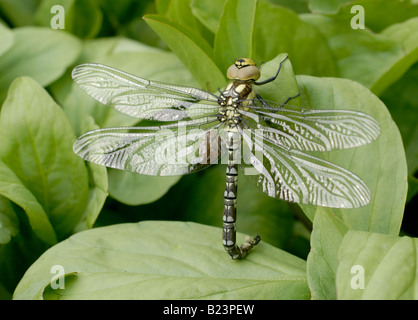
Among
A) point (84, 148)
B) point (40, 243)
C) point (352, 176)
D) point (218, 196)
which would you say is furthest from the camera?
point (218, 196)

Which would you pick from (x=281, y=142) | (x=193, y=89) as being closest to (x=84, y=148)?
(x=193, y=89)

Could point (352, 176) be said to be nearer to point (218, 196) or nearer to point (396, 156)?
point (396, 156)

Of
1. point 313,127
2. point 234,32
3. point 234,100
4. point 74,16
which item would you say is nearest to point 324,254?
point 313,127

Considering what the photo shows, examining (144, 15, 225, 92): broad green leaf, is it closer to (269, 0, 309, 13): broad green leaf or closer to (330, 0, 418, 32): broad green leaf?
A: (330, 0, 418, 32): broad green leaf

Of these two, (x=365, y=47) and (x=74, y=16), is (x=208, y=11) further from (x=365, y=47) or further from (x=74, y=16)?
(x=74, y=16)

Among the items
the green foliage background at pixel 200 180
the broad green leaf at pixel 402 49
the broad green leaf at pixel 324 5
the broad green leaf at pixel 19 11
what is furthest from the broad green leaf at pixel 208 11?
the broad green leaf at pixel 19 11

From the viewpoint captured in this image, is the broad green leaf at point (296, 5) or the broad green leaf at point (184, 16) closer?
the broad green leaf at point (184, 16)

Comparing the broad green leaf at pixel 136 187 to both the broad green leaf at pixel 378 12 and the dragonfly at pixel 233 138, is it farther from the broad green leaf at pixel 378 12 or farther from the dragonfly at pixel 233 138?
the broad green leaf at pixel 378 12
